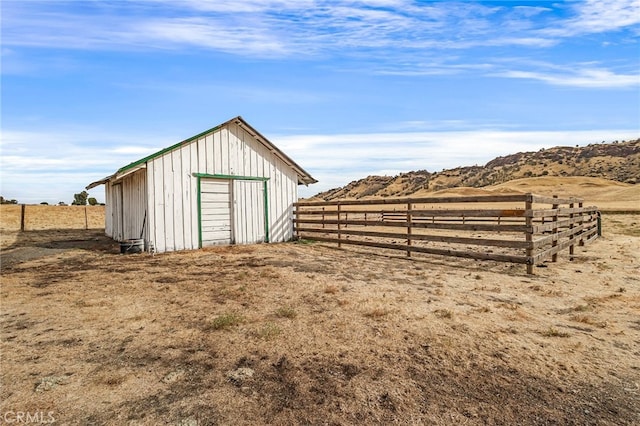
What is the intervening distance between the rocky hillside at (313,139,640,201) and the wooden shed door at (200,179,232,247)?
49105 millimetres

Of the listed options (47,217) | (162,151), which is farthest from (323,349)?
(47,217)

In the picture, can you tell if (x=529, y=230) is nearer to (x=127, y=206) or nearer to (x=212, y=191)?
(x=212, y=191)

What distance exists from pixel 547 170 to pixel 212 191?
60.3 m

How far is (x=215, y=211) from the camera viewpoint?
45.4 feet

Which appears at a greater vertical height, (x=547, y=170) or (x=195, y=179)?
(x=547, y=170)

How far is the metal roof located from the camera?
39.0ft

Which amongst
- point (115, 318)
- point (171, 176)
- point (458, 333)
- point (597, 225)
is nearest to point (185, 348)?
point (115, 318)

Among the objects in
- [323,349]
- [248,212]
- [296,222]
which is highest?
[248,212]

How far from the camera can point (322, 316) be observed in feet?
17.8

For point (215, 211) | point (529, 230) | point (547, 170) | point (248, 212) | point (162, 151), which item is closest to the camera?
point (529, 230)

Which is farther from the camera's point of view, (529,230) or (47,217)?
(47,217)

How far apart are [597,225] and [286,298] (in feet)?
53.0

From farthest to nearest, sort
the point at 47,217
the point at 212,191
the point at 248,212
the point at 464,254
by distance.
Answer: the point at 47,217, the point at 248,212, the point at 212,191, the point at 464,254

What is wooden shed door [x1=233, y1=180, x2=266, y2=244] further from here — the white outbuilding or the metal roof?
the metal roof
